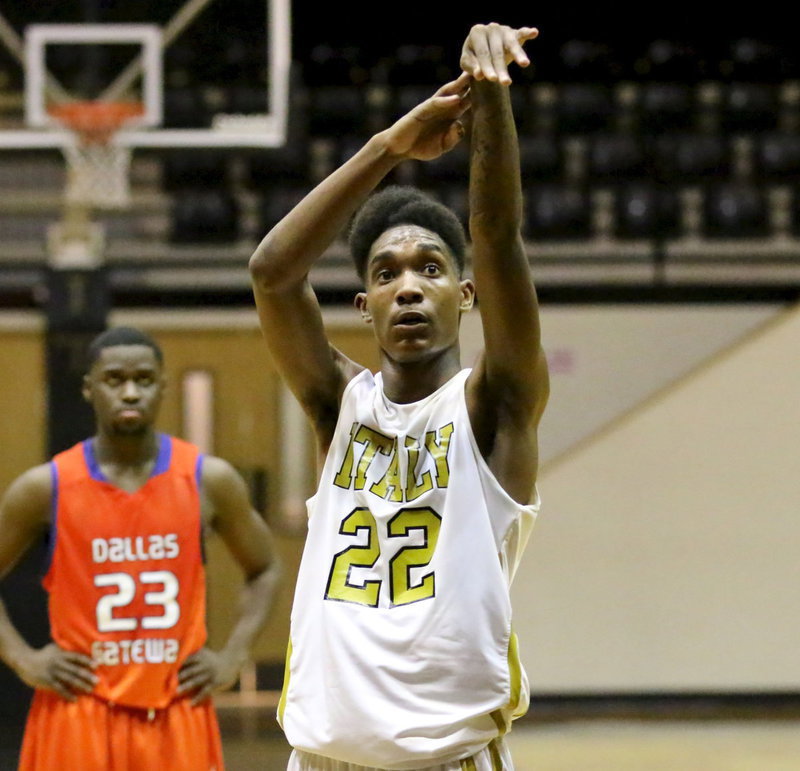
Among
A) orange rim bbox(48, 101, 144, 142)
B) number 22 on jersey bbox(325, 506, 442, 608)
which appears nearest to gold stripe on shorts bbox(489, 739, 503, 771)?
number 22 on jersey bbox(325, 506, 442, 608)

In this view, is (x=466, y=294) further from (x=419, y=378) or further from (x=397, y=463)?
(x=397, y=463)

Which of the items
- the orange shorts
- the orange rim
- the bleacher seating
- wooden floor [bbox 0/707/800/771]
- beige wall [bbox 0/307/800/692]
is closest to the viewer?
the orange shorts

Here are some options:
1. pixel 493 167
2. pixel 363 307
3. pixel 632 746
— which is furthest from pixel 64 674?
pixel 632 746

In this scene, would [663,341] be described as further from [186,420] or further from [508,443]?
[508,443]

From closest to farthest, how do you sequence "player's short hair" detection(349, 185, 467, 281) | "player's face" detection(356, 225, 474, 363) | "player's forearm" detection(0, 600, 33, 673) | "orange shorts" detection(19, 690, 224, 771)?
"player's face" detection(356, 225, 474, 363) → "player's short hair" detection(349, 185, 467, 281) → "orange shorts" detection(19, 690, 224, 771) → "player's forearm" detection(0, 600, 33, 673)

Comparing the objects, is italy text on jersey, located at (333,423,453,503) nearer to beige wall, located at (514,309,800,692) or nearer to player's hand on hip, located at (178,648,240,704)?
player's hand on hip, located at (178,648,240,704)

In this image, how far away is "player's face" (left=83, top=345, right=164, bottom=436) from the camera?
3672 mm

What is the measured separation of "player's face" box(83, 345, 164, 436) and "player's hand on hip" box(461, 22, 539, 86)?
67.9 inches

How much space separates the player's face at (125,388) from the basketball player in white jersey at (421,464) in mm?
1190

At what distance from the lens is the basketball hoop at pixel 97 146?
7602 millimetres

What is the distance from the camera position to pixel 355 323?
28.4 ft

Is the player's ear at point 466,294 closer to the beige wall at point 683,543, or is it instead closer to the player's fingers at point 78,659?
the player's fingers at point 78,659

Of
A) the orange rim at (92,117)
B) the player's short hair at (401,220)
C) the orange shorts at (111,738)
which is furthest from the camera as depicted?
the orange rim at (92,117)

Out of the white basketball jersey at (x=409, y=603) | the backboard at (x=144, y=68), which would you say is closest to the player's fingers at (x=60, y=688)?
the white basketball jersey at (x=409, y=603)
